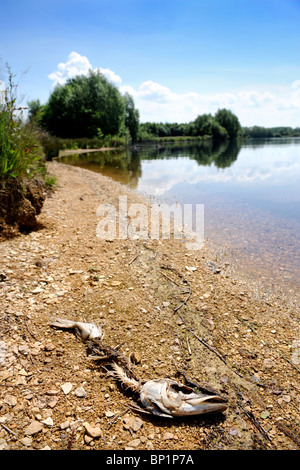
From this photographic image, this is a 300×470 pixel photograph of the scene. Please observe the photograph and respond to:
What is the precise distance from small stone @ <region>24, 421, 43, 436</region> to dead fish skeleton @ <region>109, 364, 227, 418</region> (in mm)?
862

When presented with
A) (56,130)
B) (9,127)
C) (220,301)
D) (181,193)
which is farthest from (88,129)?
(220,301)

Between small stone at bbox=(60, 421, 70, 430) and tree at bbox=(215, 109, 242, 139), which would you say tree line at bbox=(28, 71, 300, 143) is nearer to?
small stone at bbox=(60, 421, 70, 430)

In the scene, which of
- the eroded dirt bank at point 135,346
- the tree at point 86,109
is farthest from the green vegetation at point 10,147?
the tree at point 86,109

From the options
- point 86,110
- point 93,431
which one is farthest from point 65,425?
point 86,110

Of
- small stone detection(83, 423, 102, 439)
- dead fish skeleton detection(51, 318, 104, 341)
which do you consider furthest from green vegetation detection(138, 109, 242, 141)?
small stone detection(83, 423, 102, 439)

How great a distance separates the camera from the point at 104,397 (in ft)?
8.79

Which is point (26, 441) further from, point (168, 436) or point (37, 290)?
point (37, 290)

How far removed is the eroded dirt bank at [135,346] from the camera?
7.80 ft

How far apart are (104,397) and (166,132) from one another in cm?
12893

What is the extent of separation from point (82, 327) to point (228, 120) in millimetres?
136018

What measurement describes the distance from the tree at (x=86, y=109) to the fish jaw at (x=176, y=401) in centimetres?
5235

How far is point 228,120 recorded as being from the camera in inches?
4808

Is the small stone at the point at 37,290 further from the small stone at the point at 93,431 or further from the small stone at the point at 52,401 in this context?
the small stone at the point at 93,431

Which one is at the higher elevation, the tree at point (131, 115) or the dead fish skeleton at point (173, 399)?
the tree at point (131, 115)
